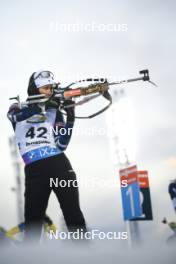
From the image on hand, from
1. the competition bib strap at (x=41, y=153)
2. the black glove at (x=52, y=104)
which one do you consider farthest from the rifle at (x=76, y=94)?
the competition bib strap at (x=41, y=153)

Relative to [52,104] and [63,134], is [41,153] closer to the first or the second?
[63,134]

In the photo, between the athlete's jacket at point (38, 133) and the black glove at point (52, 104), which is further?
the black glove at point (52, 104)

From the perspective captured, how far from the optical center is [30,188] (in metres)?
3.84

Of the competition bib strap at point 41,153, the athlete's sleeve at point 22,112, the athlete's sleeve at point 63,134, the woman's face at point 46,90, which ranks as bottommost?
the competition bib strap at point 41,153

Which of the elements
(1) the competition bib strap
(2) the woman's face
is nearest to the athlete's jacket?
(1) the competition bib strap

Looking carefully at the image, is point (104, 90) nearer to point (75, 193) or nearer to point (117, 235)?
point (75, 193)

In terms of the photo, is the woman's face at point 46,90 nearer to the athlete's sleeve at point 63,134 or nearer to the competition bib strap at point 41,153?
the athlete's sleeve at point 63,134

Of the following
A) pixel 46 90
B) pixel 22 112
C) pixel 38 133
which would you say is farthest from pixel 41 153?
pixel 46 90

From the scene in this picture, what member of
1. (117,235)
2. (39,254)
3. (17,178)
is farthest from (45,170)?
(17,178)

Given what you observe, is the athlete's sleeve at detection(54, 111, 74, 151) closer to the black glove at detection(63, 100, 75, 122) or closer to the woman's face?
the black glove at detection(63, 100, 75, 122)

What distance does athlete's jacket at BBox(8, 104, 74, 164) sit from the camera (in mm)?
3877

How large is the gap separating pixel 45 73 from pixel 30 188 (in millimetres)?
951

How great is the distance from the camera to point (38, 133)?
3918 mm

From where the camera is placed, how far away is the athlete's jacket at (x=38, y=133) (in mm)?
3877
